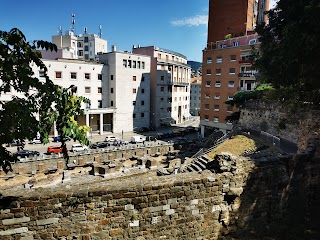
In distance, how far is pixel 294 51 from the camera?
547 inches

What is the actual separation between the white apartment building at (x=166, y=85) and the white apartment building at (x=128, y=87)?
7.21ft

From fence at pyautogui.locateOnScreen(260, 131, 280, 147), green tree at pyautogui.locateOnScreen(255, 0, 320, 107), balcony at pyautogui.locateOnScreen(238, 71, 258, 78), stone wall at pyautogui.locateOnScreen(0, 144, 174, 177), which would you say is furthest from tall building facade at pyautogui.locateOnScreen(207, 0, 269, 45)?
fence at pyautogui.locateOnScreen(260, 131, 280, 147)

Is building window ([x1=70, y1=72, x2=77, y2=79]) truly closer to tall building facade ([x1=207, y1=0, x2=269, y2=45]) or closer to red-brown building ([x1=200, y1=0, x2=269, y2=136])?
red-brown building ([x1=200, y1=0, x2=269, y2=136])

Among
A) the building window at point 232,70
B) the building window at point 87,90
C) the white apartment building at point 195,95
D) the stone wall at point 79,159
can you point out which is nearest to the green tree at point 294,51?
the building window at point 232,70

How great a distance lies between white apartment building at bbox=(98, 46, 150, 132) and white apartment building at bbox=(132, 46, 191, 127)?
220 cm

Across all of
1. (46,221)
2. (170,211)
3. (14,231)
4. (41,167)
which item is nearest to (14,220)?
(14,231)

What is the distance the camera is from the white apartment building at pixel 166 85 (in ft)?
168

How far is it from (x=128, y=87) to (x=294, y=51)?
35266 mm

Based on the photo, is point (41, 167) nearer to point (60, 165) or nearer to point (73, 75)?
point (60, 165)

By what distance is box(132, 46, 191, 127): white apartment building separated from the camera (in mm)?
51094

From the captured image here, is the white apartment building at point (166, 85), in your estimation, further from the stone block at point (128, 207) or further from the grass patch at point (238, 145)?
the stone block at point (128, 207)

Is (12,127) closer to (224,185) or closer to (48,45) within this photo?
(48,45)

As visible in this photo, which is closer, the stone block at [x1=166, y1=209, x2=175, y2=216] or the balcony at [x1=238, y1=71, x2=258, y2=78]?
the stone block at [x1=166, y1=209, x2=175, y2=216]

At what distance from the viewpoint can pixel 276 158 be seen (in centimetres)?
925
